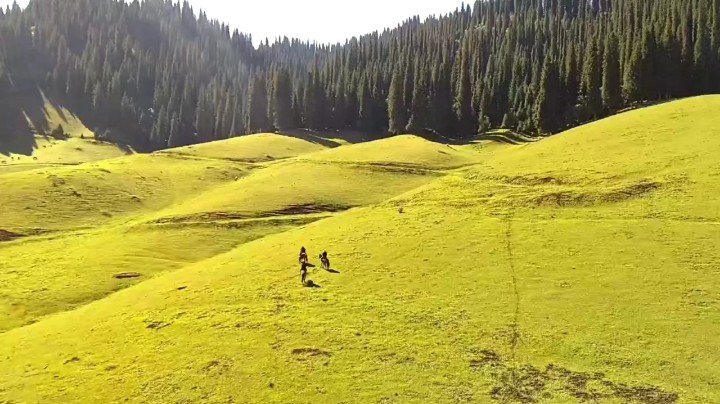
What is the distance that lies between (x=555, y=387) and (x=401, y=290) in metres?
12.9

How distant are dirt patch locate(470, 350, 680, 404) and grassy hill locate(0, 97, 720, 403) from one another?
0.09 metres

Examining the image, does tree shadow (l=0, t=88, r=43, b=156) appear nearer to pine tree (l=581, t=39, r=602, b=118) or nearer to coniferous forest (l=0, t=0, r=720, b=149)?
coniferous forest (l=0, t=0, r=720, b=149)

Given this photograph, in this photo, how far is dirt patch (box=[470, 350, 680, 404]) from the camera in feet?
77.2

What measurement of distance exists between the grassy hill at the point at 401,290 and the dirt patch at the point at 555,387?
93 millimetres

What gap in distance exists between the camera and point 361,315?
32.3m

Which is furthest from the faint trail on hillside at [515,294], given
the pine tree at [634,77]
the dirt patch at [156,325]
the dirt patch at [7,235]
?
the pine tree at [634,77]

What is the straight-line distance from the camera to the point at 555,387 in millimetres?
24484

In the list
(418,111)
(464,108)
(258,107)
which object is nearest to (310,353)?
(418,111)

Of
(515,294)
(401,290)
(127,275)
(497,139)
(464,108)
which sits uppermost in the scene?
(464,108)

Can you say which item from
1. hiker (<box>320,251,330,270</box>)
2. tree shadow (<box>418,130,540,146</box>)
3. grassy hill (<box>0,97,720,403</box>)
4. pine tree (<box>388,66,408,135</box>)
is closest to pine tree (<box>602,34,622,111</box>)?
tree shadow (<box>418,130,540,146</box>)

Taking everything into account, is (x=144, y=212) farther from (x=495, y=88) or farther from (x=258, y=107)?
(x=258, y=107)

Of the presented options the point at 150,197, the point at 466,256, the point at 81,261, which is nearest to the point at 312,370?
the point at 466,256

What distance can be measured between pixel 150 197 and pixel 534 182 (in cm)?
4422

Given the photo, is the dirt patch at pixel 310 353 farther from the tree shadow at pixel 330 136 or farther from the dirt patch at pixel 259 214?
the tree shadow at pixel 330 136
